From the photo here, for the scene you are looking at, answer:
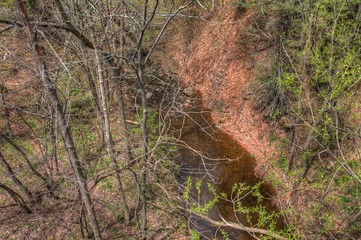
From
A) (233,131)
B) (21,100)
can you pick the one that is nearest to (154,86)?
(233,131)

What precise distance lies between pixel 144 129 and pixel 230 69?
1060cm

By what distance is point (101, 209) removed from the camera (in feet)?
27.5

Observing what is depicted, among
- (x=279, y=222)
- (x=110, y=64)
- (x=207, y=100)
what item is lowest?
(x=279, y=222)

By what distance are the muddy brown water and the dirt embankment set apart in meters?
0.50

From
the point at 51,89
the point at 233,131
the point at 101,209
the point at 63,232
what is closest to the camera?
the point at 51,89

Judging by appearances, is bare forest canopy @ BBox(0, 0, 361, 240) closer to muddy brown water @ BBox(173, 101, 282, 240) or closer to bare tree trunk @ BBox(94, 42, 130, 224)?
bare tree trunk @ BBox(94, 42, 130, 224)

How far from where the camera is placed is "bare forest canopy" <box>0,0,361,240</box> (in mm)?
5020

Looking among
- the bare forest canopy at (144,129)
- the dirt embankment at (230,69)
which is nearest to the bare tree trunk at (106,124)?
the bare forest canopy at (144,129)

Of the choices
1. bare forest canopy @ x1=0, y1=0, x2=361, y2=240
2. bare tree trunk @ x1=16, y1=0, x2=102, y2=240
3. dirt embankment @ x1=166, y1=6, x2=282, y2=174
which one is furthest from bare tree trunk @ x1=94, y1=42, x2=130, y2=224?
dirt embankment @ x1=166, y1=6, x2=282, y2=174

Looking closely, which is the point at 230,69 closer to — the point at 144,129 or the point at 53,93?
the point at 144,129

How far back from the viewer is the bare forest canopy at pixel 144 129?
16.5ft

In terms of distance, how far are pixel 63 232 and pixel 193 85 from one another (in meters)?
10.5

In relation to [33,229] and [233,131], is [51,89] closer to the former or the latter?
[33,229]

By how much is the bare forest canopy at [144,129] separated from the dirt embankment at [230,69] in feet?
0.72
